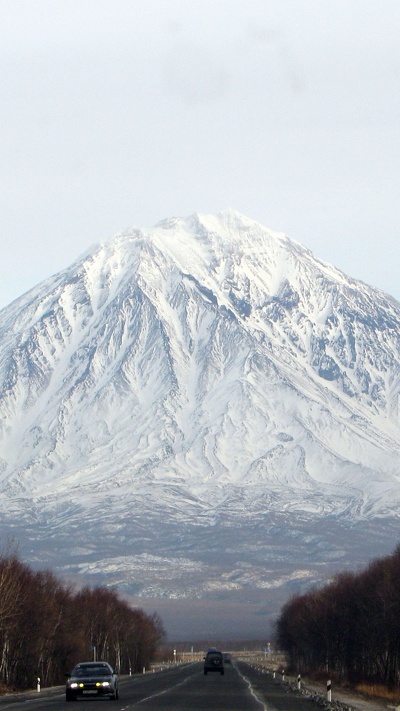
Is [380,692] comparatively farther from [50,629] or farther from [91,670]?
[50,629]

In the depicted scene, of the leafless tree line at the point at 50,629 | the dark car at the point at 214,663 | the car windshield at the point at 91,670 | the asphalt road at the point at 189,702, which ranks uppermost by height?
the leafless tree line at the point at 50,629

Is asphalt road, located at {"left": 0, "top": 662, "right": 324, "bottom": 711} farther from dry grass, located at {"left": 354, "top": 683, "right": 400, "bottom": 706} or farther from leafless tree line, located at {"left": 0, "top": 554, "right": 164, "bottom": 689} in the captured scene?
leafless tree line, located at {"left": 0, "top": 554, "right": 164, "bottom": 689}

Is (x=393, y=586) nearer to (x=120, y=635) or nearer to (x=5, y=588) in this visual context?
(x=5, y=588)

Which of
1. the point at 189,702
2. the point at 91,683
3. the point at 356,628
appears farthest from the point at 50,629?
the point at 189,702

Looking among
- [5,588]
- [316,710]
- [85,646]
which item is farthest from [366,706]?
[85,646]

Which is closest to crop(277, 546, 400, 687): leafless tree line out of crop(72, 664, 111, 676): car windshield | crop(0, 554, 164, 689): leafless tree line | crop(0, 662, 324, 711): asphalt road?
crop(0, 554, 164, 689): leafless tree line

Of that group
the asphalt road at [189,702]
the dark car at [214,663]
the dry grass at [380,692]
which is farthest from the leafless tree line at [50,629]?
the dry grass at [380,692]

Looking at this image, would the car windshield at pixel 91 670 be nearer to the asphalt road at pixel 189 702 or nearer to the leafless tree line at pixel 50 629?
the asphalt road at pixel 189 702
